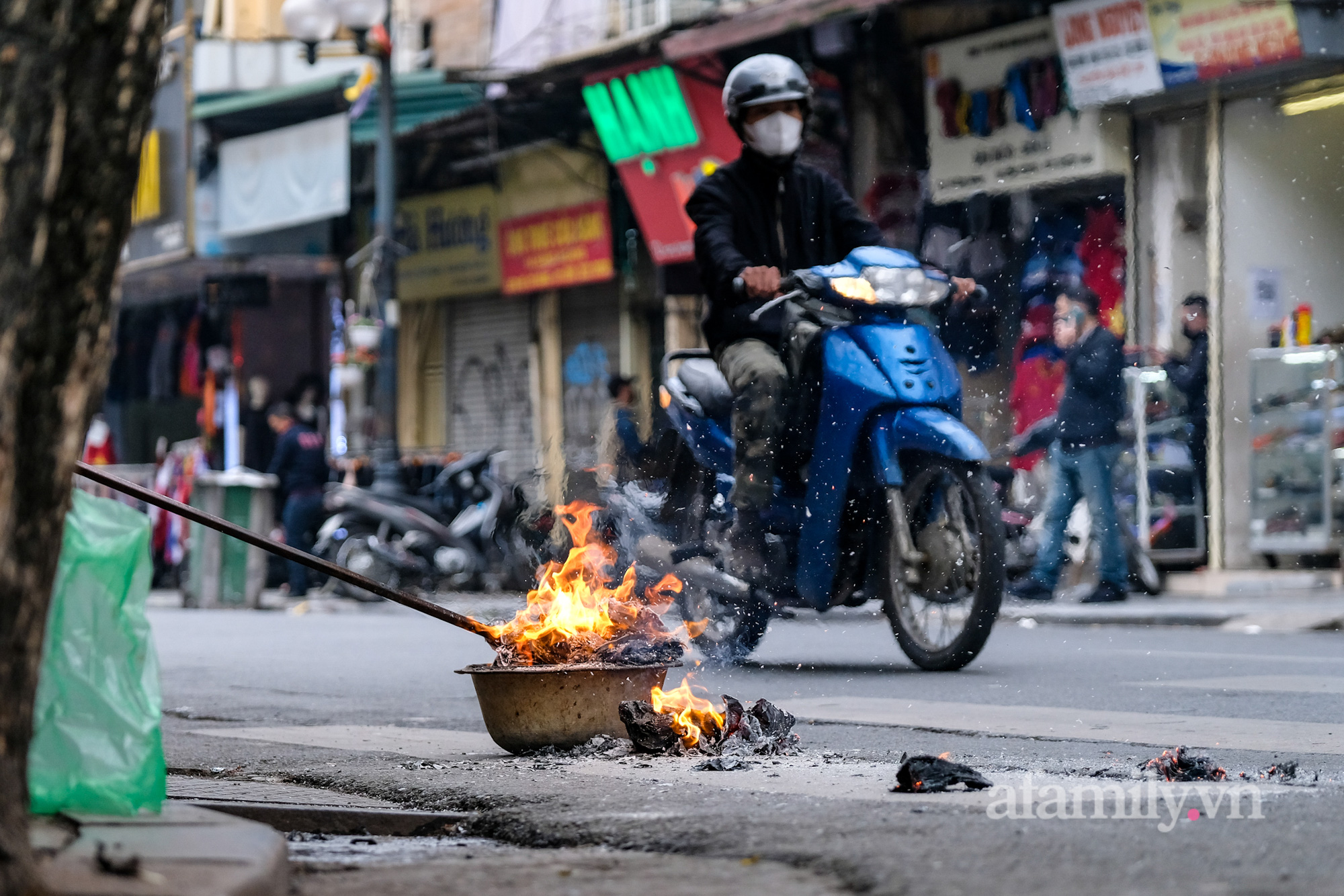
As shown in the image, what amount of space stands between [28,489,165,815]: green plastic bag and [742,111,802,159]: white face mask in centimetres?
415

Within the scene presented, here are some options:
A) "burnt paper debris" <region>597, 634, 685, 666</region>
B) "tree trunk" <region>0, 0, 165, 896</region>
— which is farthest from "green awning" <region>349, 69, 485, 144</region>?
"tree trunk" <region>0, 0, 165, 896</region>

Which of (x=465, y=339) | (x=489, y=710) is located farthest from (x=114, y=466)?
(x=489, y=710)

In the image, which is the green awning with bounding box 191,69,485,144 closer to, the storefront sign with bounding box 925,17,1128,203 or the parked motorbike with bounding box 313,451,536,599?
the parked motorbike with bounding box 313,451,536,599

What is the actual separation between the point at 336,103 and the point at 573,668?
17698 mm

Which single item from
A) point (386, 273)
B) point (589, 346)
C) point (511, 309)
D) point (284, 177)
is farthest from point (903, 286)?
point (284, 177)

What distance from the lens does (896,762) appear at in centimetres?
458

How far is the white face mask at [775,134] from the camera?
720cm

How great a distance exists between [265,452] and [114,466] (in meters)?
4.88

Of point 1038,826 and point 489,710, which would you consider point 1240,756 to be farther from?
point 489,710

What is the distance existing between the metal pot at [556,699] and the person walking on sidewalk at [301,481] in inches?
501

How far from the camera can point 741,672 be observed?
24.6ft

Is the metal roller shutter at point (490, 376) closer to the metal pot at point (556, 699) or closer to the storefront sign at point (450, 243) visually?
the storefront sign at point (450, 243)

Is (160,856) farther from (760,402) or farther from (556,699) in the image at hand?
(760,402)

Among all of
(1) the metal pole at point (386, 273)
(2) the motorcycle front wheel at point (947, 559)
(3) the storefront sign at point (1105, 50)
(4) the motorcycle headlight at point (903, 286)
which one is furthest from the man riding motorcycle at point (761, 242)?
(1) the metal pole at point (386, 273)
